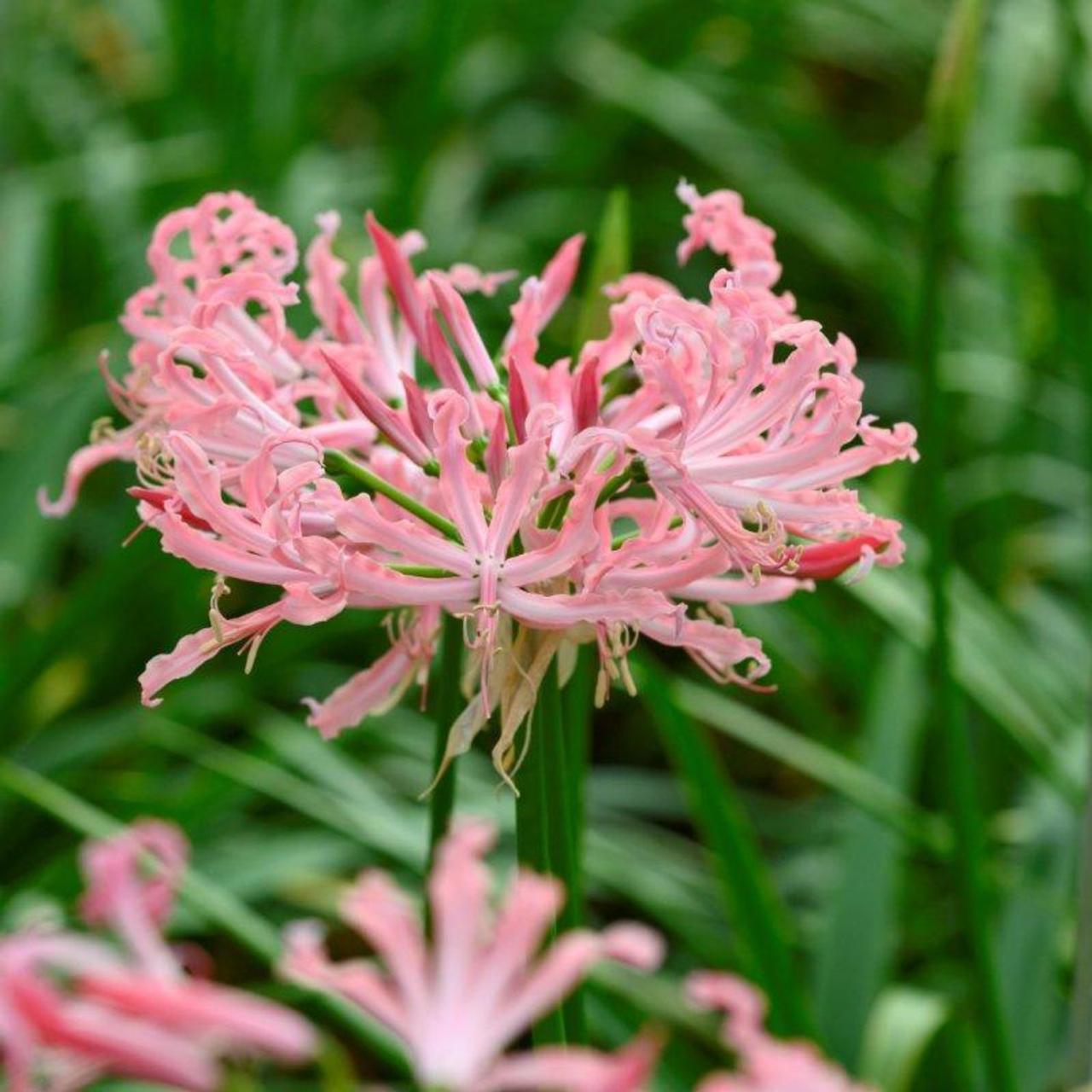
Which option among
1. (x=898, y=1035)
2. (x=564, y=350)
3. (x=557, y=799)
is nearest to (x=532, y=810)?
(x=557, y=799)

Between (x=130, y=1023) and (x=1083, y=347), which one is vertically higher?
(x=1083, y=347)

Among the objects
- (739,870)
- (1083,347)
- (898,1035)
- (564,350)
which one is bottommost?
(898,1035)

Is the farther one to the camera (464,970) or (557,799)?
(557,799)

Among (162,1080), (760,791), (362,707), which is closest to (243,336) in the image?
(362,707)

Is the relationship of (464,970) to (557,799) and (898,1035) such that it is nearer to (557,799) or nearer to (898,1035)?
(557,799)

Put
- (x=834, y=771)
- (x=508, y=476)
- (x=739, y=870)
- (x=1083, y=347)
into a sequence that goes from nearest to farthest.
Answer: (x=508, y=476) < (x=739, y=870) < (x=834, y=771) < (x=1083, y=347)

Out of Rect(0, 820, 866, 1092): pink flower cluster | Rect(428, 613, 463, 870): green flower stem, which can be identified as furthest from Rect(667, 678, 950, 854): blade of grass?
Rect(0, 820, 866, 1092): pink flower cluster

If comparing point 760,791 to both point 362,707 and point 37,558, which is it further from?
point 362,707

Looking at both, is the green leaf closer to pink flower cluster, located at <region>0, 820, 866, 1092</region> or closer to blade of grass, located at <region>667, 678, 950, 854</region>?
blade of grass, located at <region>667, 678, 950, 854</region>
